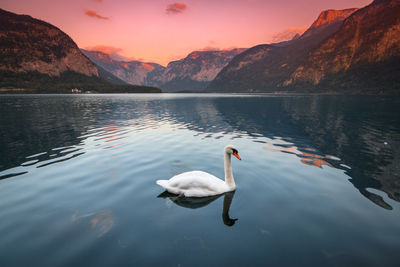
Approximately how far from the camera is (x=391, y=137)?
20625 millimetres

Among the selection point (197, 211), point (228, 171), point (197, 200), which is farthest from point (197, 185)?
point (228, 171)

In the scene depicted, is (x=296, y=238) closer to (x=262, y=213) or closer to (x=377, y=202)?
(x=262, y=213)

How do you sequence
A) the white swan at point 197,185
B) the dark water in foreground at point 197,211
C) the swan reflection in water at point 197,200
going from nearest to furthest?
the dark water in foreground at point 197,211, the swan reflection in water at point 197,200, the white swan at point 197,185

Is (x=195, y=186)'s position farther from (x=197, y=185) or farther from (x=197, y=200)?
(x=197, y=200)

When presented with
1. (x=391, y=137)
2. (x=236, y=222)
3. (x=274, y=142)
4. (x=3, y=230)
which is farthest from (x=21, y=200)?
(x=391, y=137)

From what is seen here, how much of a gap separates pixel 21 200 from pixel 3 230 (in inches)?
92.9

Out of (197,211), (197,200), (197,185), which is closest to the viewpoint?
(197,211)

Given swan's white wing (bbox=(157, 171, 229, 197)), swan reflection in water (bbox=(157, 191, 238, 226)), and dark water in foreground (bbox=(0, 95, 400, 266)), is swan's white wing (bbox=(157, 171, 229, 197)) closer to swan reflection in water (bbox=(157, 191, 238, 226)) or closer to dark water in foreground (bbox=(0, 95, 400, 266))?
swan reflection in water (bbox=(157, 191, 238, 226))

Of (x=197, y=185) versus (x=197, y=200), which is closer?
(x=197, y=185)

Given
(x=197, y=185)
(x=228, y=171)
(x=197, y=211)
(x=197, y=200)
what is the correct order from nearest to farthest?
(x=197, y=211)
(x=197, y=185)
(x=197, y=200)
(x=228, y=171)

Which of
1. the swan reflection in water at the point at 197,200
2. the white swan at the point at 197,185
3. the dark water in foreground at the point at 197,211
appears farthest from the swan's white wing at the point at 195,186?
the dark water in foreground at the point at 197,211

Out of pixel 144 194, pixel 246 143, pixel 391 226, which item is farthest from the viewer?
pixel 246 143

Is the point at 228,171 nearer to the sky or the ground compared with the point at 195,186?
nearer to the sky

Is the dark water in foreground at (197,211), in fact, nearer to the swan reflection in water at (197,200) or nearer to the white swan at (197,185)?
the swan reflection in water at (197,200)
